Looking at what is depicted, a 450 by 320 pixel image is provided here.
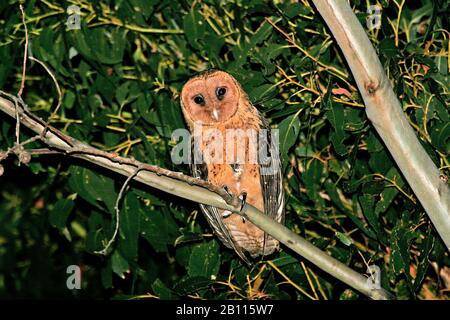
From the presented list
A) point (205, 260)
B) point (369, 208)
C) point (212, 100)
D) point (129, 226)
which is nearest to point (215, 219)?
point (205, 260)

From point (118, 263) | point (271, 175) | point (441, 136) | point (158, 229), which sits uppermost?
point (441, 136)

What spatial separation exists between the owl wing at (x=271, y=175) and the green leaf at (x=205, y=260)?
1.18ft

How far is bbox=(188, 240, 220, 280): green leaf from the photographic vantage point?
11.8 feet

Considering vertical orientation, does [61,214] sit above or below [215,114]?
below

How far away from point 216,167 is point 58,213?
0.83 metres

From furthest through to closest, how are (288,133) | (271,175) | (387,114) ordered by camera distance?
1. (271,175)
2. (288,133)
3. (387,114)

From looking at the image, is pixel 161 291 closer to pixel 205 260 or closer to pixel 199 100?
pixel 205 260

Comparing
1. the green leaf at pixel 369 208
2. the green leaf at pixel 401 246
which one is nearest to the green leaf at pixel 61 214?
the green leaf at pixel 369 208

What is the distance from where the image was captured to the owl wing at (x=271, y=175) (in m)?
3.75

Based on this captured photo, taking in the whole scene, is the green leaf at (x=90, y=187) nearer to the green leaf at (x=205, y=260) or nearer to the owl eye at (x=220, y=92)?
the green leaf at (x=205, y=260)

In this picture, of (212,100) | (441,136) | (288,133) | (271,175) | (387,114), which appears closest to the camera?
(387,114)

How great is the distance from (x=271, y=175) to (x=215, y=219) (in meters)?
0.37

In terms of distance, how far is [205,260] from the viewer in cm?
364

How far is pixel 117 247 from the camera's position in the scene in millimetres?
3828
